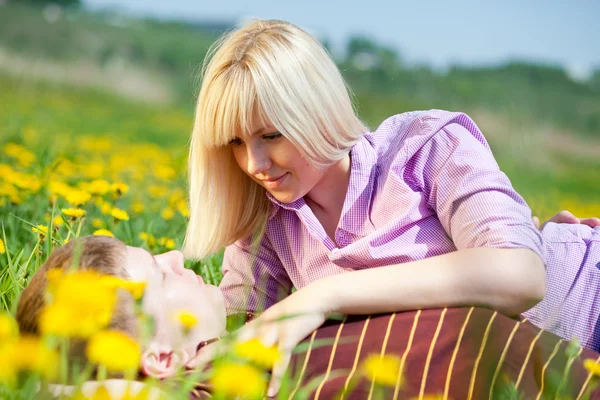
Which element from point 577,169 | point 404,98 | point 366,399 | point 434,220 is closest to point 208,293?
point 366,399

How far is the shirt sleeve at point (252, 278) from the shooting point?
2.01 metres

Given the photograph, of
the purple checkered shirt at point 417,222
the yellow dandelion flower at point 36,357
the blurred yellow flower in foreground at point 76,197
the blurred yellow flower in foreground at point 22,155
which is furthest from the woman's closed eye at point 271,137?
the blurred yellow flower in foreground at point 22,155

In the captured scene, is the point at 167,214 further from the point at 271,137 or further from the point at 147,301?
the point at 147,301

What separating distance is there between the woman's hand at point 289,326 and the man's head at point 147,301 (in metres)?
0.07

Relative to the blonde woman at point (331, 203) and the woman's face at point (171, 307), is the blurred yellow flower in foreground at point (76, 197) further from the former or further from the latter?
the woman's face at point (171, 307)

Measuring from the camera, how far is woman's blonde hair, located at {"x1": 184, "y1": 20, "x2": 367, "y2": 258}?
5.68ft

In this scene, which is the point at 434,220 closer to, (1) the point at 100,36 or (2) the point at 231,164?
(2) the point at 231,164

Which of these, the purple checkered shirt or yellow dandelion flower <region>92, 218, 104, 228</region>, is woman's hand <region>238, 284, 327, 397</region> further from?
yellow dandelion flower <region>92, 218, 104, 228</region>

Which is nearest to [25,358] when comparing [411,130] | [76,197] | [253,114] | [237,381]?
[237,381]

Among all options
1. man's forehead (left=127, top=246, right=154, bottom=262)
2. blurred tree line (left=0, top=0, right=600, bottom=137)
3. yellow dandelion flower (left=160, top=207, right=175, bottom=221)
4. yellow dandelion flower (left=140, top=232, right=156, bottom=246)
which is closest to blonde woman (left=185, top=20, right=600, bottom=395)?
man's forehead (left=127, top=246, right=154, bottom=262)

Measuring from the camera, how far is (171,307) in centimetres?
147

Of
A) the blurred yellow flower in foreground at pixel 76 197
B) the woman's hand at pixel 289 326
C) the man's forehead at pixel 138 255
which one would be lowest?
the blurred yellow flower in foreground at pixel 76 197

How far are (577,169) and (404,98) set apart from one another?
Result: 114 inches

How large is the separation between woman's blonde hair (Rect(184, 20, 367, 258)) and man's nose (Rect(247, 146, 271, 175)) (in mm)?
51
